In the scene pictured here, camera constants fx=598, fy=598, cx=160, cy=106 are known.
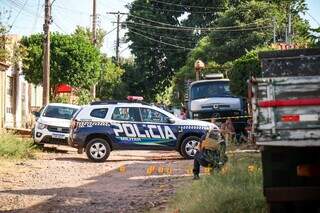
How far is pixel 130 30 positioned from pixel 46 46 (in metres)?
26.3

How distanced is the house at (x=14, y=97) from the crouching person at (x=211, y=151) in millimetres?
16109

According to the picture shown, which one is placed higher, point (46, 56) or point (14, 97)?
point (46, 56)

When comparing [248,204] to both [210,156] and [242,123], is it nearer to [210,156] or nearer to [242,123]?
[210,156]

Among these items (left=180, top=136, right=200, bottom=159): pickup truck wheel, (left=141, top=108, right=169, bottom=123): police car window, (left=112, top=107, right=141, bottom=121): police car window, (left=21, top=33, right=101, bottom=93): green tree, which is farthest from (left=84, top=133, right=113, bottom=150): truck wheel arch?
(left=21, top=33, right=101, bottom=93): green tree

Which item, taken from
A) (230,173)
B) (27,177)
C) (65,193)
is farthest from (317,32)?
(27,177)

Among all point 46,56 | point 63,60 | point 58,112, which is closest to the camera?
point 58,112

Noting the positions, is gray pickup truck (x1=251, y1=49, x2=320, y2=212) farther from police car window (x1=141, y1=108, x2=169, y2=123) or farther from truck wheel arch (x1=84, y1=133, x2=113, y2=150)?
truck wheel arch (x1=84, y1=133, x2=113, y2=150)

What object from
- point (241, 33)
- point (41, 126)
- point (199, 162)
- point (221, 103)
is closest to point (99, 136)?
point (41, 126)

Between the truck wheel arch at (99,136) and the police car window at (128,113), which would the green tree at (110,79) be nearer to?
the police car window at (128,113)

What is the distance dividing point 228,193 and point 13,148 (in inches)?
436

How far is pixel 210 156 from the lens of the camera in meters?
11.9

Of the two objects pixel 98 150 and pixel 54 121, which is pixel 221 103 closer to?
pixel 98 150

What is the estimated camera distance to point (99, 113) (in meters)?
18.6

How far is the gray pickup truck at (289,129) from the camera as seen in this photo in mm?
6117
